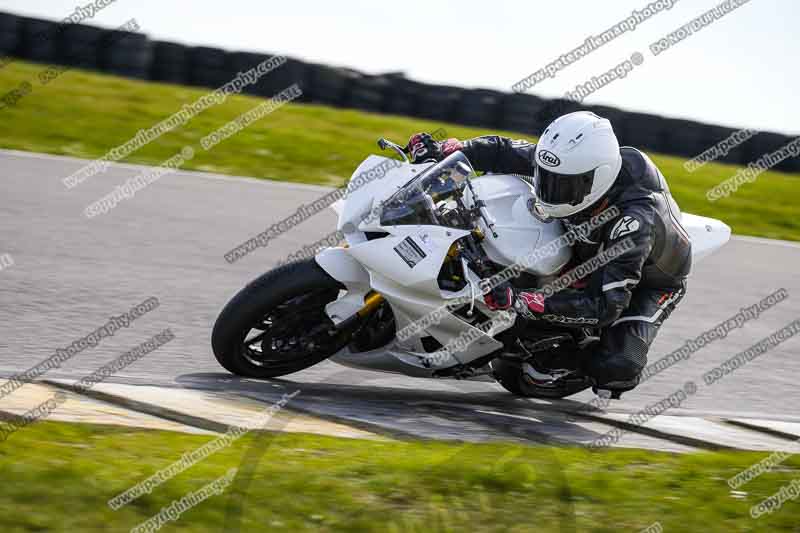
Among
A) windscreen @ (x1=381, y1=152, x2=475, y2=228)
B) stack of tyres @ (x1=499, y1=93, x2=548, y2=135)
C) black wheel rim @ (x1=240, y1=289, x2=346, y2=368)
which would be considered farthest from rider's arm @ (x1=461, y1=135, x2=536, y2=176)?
stack of tyres @ (x1=499, y1=93, x2=548, y2=135)

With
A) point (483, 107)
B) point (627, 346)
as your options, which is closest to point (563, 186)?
point (627, 346)

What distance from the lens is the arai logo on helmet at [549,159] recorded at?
4926mm

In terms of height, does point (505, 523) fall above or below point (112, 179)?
above

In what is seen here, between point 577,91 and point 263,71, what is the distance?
6963 millimetres

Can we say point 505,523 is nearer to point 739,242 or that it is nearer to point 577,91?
point 577,91

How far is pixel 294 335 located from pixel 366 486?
1339mm

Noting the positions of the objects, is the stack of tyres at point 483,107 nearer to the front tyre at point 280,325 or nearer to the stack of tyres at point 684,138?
the stack of tyres at point 684,138

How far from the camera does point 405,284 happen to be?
191 inches

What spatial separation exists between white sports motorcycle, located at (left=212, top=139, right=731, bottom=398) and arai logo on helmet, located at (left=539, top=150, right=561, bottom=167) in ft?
1.08

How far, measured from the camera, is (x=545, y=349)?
5.53 metres

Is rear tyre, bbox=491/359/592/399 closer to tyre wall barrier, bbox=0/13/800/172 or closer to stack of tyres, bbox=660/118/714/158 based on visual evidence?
tyre wall barrier, bbox=0/13/800/172

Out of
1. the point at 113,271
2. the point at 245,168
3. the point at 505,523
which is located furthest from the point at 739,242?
the point at 505,523

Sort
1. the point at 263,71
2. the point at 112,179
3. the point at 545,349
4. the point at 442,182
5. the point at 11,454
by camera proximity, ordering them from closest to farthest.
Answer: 1. the point at 11,454
2. the point at 442,182
3. the point at 545,349
4. the point at 112,179
5. the point at 263,71

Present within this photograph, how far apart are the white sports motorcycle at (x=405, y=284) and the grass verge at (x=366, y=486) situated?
2.02 ft
